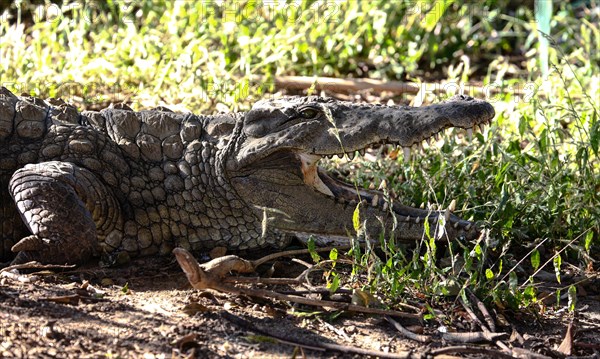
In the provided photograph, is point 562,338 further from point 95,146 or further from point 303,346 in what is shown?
point 95,146

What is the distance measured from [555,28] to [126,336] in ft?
23.5

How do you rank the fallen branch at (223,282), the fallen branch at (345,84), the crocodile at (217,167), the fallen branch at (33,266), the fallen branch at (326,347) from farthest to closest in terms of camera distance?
the fallen branch at (345,84)
the crocodile at (217,167)
the fallen branch at (33,266)
the fallen branch at (223,282)
the fallen branch at (326,347)

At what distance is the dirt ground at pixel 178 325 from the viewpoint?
3533mm

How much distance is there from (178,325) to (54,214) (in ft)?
3.61

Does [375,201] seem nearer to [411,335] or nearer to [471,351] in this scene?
[411,335]

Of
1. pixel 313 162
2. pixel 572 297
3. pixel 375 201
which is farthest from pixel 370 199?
pixel 572 297

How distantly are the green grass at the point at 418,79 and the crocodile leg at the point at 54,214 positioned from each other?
136 cm

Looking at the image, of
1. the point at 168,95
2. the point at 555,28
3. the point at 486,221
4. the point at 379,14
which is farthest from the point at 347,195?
the point at 555,28

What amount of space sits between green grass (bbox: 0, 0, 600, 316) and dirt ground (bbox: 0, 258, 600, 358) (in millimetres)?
297

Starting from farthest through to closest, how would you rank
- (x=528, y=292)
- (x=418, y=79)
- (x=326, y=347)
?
(x=418, y=79) → (x=528, y=292) → (x=326, y=347)

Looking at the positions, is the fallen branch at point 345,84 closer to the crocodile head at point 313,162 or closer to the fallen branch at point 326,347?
the crocodile head at point 313,162

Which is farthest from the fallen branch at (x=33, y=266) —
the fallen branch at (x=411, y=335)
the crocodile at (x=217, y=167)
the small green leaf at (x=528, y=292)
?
the small green leaf at (x=528, y=292)

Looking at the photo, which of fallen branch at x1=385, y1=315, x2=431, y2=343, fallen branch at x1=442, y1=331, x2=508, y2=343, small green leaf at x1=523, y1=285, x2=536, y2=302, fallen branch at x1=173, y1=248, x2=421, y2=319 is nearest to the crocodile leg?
fallen branch at x1=173, y1=248, x2=421, y2=319

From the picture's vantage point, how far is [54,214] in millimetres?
4516
